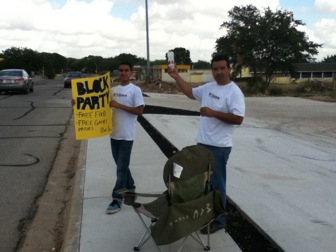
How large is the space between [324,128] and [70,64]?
145883 millimetres

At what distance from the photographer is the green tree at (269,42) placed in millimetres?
39969

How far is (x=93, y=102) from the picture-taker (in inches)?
198

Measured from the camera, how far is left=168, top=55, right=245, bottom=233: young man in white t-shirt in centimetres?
374

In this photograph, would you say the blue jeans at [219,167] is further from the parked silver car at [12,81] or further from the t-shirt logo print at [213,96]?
the parked silver car at [12,81]

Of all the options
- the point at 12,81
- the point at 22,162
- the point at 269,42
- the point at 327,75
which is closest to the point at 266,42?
the point at 269,42

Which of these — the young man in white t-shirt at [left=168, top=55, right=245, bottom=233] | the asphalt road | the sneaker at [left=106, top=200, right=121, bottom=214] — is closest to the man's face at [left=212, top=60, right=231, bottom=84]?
the young man in white t-shirt at [left=168, top=55, right=245, bottom=233]

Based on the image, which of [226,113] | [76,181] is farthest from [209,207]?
[76,181]

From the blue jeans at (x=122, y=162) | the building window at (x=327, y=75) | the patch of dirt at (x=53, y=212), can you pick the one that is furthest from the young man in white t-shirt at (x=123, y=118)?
the building window at (x=327, y=75)

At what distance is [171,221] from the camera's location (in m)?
3.17

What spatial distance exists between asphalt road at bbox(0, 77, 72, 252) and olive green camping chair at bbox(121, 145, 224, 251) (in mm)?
1899

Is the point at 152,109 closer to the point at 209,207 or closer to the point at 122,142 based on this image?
the point at 122,142

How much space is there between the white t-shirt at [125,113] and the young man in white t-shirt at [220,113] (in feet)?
3.03

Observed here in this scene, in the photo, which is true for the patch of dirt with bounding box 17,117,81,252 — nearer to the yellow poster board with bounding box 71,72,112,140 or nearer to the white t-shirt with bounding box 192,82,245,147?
the yellow poster board with bounding box 71,72,112,140

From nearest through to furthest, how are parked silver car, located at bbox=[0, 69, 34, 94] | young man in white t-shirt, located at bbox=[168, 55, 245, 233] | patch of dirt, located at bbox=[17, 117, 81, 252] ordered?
1. young man in white t-shirt, located at bbox=[168, 55, 245, 233]
2. patch of dirt, located at bbox=[17, 117, 81, 252]
3. parked silver car, located at bbox=[0, 69, 34, 94]
